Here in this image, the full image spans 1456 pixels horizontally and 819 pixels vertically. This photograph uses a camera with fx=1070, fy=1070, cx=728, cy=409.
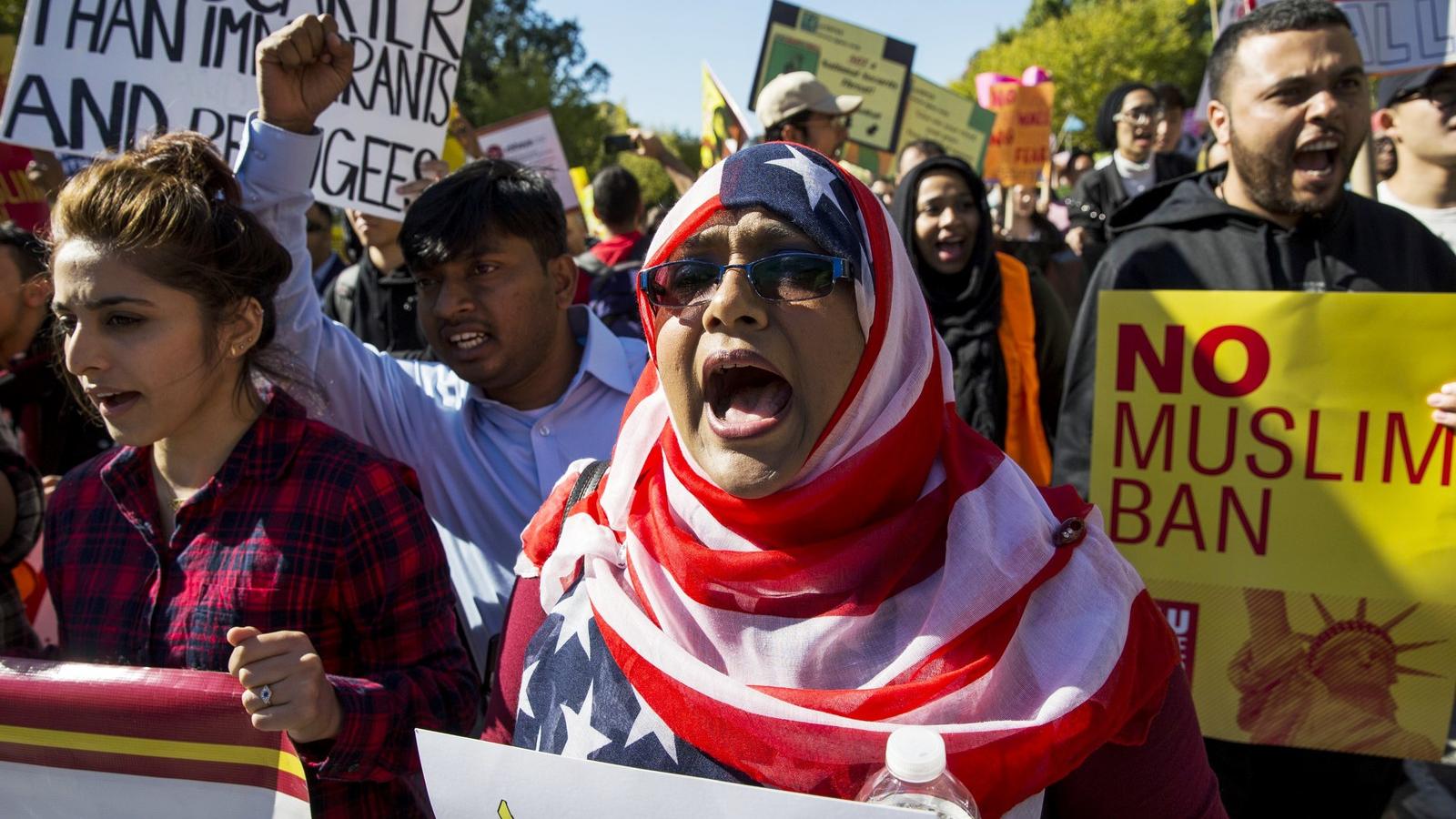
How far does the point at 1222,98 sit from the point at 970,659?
2084 mm

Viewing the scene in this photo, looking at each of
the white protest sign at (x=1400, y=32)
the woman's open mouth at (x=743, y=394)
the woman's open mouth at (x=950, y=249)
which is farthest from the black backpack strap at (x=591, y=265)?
the woman's open mouth at (x=743, y=394)

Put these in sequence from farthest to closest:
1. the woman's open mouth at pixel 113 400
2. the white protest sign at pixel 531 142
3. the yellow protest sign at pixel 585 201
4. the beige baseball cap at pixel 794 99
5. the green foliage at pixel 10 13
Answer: the green foliage at pixel 10 13
the yellow protest sign at pixel 585 201
the white protest sign at pixel 531 142
the beige baseball cap at pixel 794 99
the woman's open mouth at pixel 113 400

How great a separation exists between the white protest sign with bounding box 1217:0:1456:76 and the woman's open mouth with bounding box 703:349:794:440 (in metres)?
3.82

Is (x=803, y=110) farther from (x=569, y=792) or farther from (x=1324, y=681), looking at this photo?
(x=569, y=792)

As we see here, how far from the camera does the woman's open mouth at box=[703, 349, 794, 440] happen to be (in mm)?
1436

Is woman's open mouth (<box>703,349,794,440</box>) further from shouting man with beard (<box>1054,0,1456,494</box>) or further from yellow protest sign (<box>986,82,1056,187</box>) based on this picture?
yellow protest sign (<box>986,82,1056,187</box>)

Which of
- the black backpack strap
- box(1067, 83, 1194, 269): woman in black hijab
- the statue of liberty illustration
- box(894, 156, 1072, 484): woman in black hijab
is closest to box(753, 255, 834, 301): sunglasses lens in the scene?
the statue of liberty illustration

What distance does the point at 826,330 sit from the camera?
1458 millimetres

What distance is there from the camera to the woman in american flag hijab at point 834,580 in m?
1.34

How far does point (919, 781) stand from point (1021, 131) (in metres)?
8.73

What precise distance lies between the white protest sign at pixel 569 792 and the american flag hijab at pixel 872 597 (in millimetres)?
147

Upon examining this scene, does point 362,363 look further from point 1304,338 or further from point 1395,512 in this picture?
point 1395,512

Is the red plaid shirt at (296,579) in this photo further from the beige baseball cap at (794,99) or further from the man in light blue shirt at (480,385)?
the beige baseball cap at (794,99)

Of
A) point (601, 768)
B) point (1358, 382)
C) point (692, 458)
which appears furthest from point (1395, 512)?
point (601, 768)
